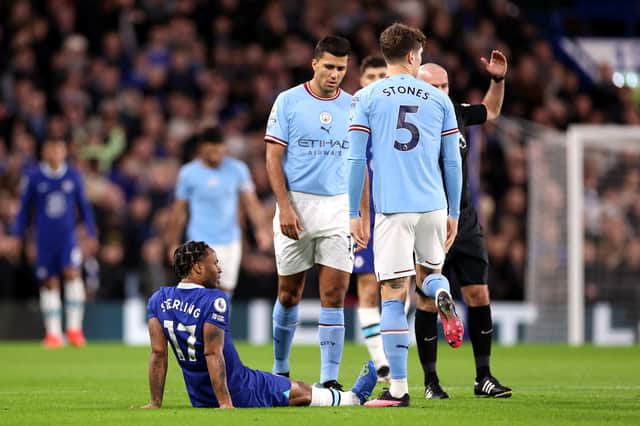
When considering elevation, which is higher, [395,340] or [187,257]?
[187,257]

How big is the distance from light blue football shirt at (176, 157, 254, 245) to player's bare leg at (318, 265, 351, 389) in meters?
5.80

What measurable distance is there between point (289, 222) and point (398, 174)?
1.20 m

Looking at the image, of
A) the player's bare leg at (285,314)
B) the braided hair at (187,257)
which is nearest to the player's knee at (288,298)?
the player's bare leg at (285,314)

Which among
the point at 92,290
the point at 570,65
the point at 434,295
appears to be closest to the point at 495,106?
the point at 434,295

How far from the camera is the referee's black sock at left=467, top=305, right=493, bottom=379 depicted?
8.60m

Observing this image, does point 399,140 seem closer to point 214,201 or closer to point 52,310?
point 214,201

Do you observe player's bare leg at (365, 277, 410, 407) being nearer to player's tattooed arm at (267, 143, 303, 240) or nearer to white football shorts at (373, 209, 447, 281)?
white football shorts at (373, 209, 447, 281)

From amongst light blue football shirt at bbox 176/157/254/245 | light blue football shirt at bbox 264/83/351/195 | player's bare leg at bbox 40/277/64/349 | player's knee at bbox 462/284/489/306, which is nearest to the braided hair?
light blue football shirt at bbox 264/83/351/195

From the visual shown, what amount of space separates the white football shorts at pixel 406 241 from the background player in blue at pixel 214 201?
6.62 metres

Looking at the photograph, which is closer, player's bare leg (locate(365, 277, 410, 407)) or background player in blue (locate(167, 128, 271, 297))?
player's bare leg (locate(365, 277, 410, 407))

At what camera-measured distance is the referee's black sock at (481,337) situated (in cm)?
860

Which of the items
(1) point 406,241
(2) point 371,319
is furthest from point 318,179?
(2) point 371,319

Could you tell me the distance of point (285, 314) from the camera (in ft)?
29.5

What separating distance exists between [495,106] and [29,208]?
28.9 ft
